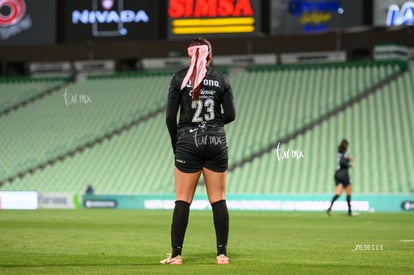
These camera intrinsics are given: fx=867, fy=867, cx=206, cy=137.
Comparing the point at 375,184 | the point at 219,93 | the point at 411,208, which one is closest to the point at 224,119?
the point at 219,93

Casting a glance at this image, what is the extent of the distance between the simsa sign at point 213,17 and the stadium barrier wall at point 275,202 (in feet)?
30.9

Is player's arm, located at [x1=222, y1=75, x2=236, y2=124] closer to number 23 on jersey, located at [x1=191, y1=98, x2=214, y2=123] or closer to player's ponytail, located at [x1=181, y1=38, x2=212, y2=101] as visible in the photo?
number 23 on jersey, located at [x1=191, y1=98, x2=214, y2=123]

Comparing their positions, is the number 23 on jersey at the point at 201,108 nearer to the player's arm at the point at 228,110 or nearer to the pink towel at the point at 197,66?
the pink towel at the point at 197,66

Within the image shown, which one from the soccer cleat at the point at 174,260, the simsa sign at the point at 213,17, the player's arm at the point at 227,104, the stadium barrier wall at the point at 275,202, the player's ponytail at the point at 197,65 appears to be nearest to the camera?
the soccer cleat at the point at 174,260

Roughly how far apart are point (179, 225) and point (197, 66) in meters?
1.89

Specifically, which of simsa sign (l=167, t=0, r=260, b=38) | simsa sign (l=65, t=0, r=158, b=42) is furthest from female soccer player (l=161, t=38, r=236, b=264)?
simsa sign (l=65, t=0, r=158, b=42)

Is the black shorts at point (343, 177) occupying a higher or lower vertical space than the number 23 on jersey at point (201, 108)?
lower

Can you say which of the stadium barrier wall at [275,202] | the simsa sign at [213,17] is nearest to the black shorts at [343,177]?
the stadium barrier wall at [275,202]

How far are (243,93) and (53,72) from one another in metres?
11.8

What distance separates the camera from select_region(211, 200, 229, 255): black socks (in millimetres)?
10203

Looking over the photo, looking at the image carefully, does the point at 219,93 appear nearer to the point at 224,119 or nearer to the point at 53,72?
the point at 224,119

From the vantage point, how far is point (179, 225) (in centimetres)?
1027

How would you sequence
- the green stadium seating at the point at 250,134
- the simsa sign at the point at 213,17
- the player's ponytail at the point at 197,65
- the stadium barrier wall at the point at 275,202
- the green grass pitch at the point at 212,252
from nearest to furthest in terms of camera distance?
the green grass pitch at the point at 212,252 < the player's ponytail at the point at 197,65 < the stadium barrier wall at the point at 275,202 < the green stadium seating at the point at 250,134 < the simsa sign at the point at 213,17

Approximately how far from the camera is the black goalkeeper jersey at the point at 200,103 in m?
10.2
